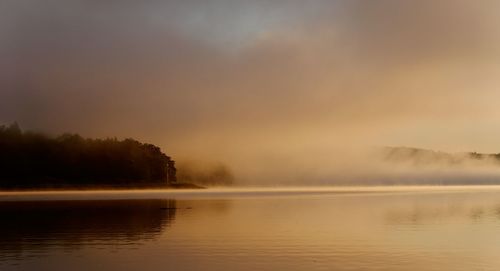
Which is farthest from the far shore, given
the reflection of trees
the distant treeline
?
the reflection of trees

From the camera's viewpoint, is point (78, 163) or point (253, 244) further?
point (78, 163)

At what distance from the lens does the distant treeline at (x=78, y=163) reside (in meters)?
147

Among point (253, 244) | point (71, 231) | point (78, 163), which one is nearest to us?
point (253, 244)

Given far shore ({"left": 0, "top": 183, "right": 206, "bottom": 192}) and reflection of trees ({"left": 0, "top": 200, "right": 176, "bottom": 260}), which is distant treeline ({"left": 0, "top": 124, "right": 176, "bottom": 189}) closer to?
far shore ({"left": 0, "top": 183, "right": 206, "bottom": 192})

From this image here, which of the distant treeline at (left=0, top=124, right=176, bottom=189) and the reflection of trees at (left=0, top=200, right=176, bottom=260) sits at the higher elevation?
the distant treeline at (left=0, top=124, right=176, bottom=189)

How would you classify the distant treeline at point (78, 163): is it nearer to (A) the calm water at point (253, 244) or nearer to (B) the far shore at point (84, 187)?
(B) the far shore at point (84, 187)

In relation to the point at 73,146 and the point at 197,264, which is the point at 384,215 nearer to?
the point at 197,264

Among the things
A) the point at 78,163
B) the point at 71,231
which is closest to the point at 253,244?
the point at 71,231

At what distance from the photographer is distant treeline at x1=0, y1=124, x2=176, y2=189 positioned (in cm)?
14675

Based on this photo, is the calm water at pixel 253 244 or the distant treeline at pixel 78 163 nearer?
the calm water at pixel 253 244

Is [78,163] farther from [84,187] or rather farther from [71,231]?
[71,231]

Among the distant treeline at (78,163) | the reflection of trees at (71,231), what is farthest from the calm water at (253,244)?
the distant treeline at (78,163)

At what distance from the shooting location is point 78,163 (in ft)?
499

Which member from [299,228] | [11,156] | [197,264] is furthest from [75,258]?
[11,156]
